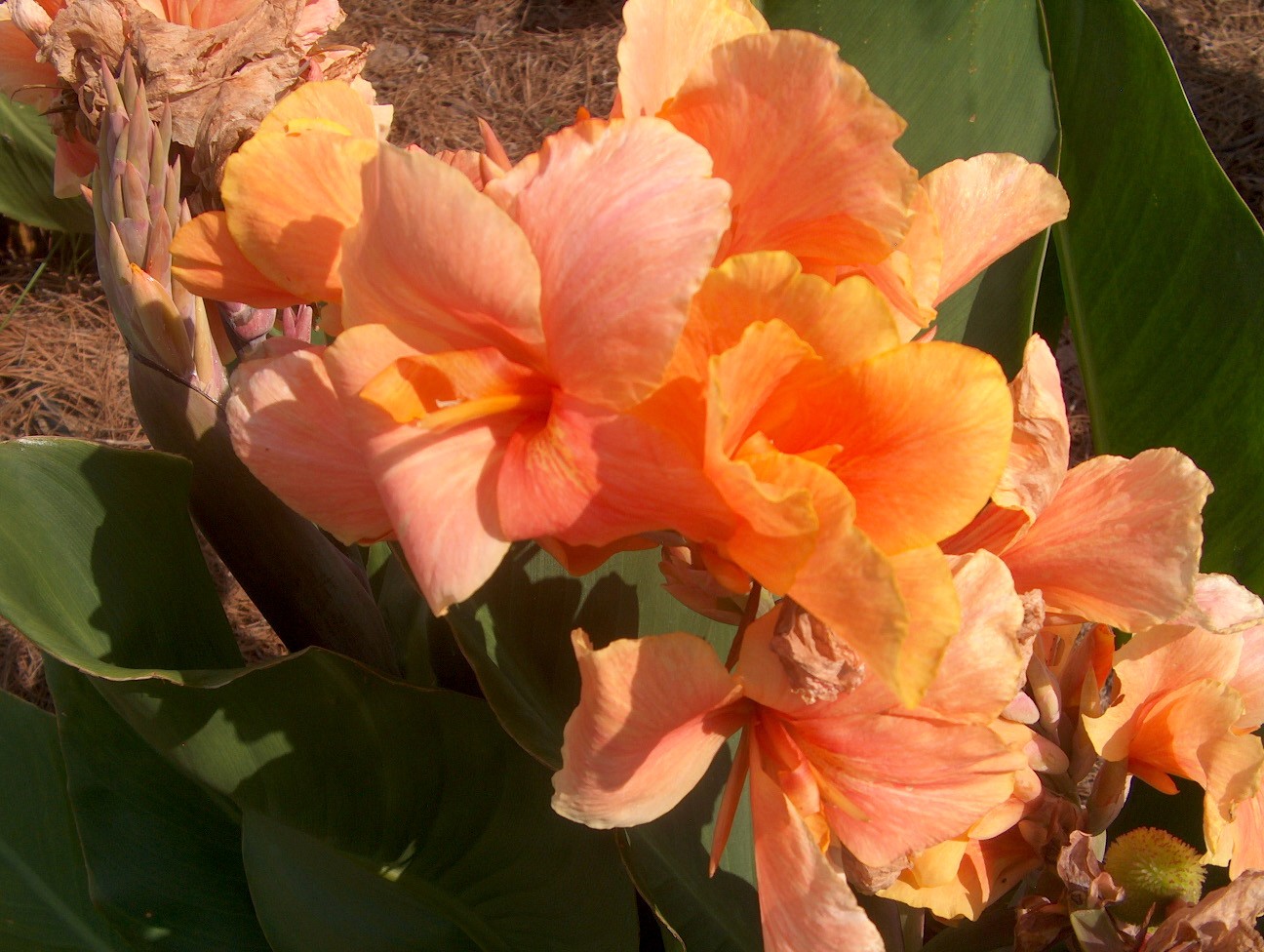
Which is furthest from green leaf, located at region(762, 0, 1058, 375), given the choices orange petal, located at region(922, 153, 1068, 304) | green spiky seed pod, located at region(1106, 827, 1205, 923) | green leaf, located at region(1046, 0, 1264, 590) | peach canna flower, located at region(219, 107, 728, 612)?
peach canna flower, located at region(219, 107, 728, 612)

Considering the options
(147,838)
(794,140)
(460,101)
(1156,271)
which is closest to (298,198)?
(794,140)

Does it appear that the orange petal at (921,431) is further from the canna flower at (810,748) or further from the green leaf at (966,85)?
the green leaf at (966,85)

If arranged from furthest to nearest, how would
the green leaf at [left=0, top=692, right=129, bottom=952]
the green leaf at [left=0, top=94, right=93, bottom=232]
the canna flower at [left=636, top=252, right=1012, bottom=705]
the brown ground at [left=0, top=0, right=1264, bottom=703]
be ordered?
the brown ground at [left=0, top=0, right=1264, bottom=703], the green leaf at [left=0, top=94, right=93, bottom=232], the green leaf at [left=0, top=692, right=129, bottom=952], the canna flower at [left=636, top=252, right=1012, bottom=705]

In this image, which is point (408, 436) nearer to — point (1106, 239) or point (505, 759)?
point (505, 759)

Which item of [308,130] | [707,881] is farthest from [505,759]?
[308,130]

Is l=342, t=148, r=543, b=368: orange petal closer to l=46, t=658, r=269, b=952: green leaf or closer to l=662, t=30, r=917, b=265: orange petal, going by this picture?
l=662, t=30, r=917, b=265: orange petal

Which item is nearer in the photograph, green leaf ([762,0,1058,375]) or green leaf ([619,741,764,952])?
green leaf ([619,741,764,952])

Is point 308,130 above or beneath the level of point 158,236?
above

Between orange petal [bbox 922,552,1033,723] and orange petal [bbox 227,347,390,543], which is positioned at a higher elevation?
orange petal [bbox 227,347,390,543]
